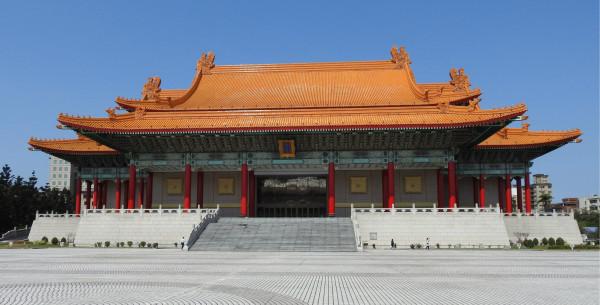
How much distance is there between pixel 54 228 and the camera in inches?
1657

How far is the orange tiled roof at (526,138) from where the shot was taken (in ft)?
134

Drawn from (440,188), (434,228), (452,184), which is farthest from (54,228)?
(452,184)

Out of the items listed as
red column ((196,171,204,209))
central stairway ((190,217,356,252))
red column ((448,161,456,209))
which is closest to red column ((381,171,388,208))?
red column ((448,161,456,209))

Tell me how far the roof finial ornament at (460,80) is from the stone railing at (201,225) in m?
23.9

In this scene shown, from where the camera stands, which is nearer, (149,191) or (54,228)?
(54,228)

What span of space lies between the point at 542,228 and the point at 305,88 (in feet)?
75.3

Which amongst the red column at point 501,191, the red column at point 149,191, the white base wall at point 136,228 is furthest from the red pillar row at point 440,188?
the red column at point 149,191

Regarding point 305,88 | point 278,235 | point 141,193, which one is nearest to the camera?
point 278,235

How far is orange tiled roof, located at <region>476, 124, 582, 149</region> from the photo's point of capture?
134 feet

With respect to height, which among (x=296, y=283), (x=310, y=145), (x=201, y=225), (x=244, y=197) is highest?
(x=310, y=145)

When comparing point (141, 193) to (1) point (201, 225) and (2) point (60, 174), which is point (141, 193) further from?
(2) point (60, 174)

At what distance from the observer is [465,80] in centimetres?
4759

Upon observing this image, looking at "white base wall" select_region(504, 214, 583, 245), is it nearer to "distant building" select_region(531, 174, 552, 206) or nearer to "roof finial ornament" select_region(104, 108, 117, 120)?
"roof finial ornament" select_region(104, 108, 117, 120)

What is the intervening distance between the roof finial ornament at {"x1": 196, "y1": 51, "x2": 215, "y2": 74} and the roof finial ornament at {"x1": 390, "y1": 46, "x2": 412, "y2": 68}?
17942 millimetres
